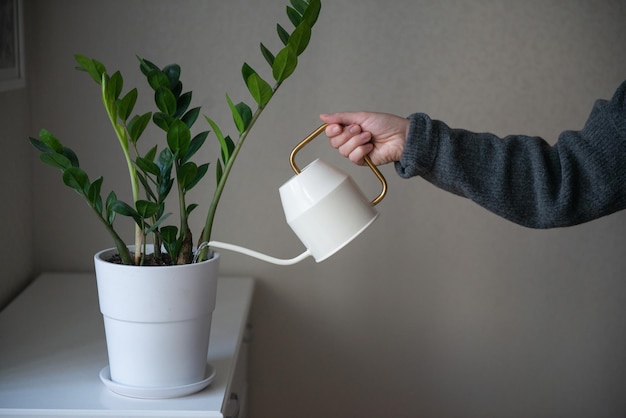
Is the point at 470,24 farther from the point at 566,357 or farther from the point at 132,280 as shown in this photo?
the point at 132,280

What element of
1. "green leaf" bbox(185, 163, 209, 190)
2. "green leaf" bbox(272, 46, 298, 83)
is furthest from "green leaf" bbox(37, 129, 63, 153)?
"green leaf" bbox(272, 46, 298, 83)

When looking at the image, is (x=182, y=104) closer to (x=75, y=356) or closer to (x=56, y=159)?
(x=56, y=159)

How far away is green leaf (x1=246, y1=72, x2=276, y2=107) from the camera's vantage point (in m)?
1.24

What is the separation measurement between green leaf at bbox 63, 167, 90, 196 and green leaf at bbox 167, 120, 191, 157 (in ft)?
0.45

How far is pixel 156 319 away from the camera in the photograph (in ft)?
4.04

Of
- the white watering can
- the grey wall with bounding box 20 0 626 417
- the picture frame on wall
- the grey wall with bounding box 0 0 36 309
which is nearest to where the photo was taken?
the white watering can

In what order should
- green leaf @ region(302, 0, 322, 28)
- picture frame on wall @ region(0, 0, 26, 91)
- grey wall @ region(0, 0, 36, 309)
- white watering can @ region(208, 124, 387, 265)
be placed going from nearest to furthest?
white watering can @ region(208, 124, 387, 265)
green leaf @ region(302, 0, 322, 28)
picture frame on wall @ region(0, 0, 26, 91)
grey wall @ region(0, 0, 36, 309)

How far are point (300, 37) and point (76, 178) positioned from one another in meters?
0.40

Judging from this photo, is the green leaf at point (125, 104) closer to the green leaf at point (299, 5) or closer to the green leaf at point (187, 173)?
the green leaf at point (187, 173)

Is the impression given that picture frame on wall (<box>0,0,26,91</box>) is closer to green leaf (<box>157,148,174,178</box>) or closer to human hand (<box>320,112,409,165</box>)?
green leaf (<box>157,148,174,178</box>)

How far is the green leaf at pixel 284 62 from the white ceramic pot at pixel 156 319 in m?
0.32

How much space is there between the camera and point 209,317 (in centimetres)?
131

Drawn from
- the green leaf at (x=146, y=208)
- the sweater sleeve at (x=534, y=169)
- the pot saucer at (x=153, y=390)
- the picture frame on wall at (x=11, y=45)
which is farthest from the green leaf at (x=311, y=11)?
the picture frame on wall at (x=11, y=45)

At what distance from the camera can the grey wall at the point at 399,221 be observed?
1.99 metres
